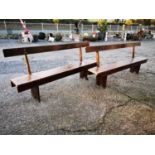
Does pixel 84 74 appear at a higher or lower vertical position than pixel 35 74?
lower

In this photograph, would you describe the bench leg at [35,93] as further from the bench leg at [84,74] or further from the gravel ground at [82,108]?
the bench leg at [84,74]

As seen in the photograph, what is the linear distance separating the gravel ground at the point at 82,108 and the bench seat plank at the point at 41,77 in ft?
1.47

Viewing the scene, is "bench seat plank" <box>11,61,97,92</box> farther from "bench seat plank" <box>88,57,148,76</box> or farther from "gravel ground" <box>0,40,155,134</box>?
"gravel ground" <box>0,40,155,134</box>

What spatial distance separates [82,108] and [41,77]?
0.97 meters

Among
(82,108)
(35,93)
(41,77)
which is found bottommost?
(82,108)

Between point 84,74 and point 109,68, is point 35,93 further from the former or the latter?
point 109,68

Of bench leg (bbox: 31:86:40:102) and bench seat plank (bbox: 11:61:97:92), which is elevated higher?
bench seat plank (bbox: 11:61:97:92)

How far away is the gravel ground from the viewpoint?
88.5 inches

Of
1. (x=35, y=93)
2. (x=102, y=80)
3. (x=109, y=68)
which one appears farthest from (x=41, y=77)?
(x=109, y=68)

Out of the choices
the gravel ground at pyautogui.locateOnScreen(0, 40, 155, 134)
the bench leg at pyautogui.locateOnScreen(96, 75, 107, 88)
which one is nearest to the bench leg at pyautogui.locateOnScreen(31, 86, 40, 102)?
the gravel ground at pyautogui.locateOnScreen(0, 40, 155, 134)

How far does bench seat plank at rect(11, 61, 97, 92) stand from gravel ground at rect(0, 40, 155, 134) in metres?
0.45

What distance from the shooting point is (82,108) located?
2.75 m

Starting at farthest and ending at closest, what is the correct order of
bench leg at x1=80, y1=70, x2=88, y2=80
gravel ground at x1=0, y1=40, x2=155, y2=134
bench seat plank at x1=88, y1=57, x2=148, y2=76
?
bench leg at x1=80, y1=70, x2=88, y2=80, bench seat plank at x1=88, y1=57, x2=148, y2=76, gravel ground at x1=0, y1=40, x2=155, y2=134
